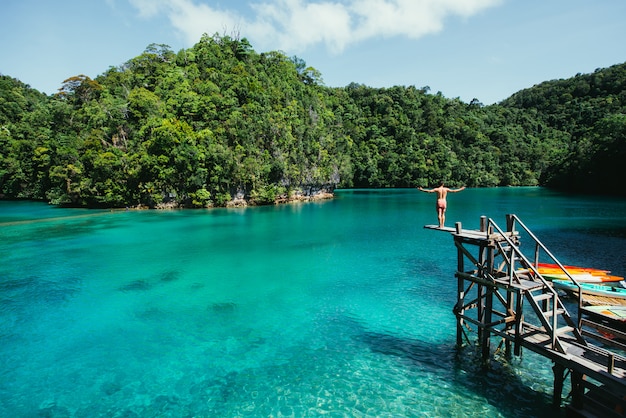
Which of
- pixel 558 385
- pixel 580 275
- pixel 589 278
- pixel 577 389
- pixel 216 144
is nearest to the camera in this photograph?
pixel 577 389

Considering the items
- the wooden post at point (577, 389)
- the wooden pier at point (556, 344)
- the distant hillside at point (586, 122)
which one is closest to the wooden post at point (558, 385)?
the wooden pier at point (556, 344)

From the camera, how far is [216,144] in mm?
63000

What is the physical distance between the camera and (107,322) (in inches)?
656

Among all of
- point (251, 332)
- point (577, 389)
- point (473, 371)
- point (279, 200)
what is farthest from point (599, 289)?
point (279, 200)

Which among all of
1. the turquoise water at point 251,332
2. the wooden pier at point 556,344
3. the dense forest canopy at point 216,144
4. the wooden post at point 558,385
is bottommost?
the turquoise water at point 251,332

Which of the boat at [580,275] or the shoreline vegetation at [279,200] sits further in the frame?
the shoreline vegetation at [279,200]

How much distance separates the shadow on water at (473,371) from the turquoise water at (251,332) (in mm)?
55

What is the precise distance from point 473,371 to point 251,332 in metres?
8.70

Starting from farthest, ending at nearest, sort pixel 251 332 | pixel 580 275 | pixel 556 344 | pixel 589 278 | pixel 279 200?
pixel 279 200 → pixel 580 275 → pixel 589 278 → pixel 251 332 → pixel 556 344

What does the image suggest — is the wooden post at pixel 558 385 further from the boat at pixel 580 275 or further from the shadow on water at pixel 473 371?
the boat at pixel 580 275

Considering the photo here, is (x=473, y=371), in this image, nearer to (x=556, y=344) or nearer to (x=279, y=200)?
(x=556, y=344)

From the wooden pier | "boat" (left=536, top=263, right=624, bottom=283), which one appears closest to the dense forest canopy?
"boat" (left=536, top=263, right=624, bottom=283)

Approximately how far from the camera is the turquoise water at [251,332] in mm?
10615

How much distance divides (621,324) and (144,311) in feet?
65.1
